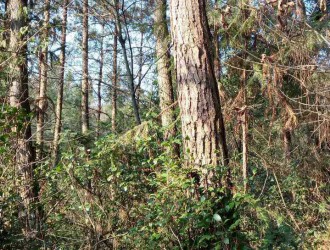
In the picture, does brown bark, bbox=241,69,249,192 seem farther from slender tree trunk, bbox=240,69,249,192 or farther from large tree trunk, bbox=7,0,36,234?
large tree trunk, bbox=7,0,36,234

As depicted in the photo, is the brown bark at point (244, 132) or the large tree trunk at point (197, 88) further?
the brown bark at point (244, 132)

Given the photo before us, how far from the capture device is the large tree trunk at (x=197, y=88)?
4430 millimetres

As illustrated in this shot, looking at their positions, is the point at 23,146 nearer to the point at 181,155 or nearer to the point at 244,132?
the point at 181,155

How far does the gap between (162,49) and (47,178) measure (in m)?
4.07

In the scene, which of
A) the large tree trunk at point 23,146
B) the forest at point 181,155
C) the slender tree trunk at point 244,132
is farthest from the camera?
the slender tree trunk at point 244,132

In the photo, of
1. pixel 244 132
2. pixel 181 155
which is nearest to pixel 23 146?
pixel 181 155

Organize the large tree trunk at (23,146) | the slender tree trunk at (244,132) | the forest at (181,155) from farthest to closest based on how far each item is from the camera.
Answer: the slender tree trunk at (244,132) → the large tree trunk at (23,146) → the forest at (181,155)

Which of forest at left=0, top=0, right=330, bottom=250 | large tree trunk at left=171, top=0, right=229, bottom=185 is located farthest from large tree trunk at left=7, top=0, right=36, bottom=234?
large tree trunk at left=171, top=0, right=229, bottom=185

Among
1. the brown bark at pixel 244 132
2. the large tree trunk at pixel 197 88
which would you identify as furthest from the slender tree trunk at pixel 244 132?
the large tree trunk at pixel 197 88

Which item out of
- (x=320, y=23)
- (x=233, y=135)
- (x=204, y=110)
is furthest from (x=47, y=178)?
(x=320, y=23)

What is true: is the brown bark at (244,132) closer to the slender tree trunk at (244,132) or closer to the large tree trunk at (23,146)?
the slender tree trunk at (244,132)

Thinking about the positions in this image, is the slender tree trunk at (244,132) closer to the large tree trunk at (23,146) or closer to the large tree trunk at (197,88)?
the large tree trunk at (197,88)

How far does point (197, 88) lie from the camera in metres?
4.52

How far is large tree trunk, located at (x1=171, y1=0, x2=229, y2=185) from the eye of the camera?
443 cm
